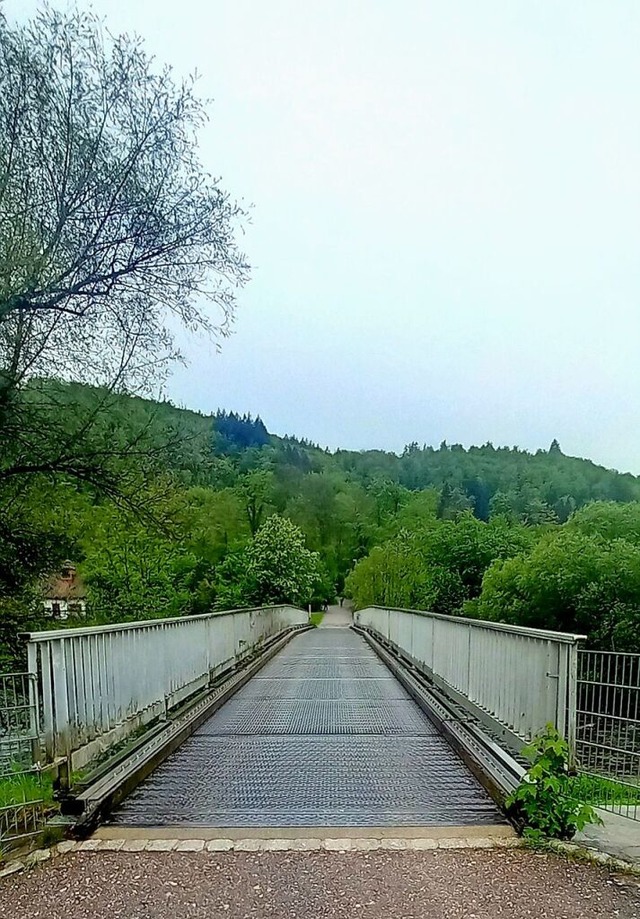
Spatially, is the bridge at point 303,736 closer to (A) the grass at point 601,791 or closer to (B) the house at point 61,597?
(A) the grass at point 601,791

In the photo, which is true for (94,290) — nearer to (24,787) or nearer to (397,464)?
(24,787)

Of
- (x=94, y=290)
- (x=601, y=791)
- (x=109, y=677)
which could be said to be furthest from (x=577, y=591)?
(x=109, y=677)

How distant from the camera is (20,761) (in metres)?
3.36

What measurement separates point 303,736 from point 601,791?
90.5 inches

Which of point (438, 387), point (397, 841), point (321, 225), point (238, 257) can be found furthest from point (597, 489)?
point (397, 841)

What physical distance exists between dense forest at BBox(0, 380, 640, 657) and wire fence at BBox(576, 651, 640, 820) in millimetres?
6192

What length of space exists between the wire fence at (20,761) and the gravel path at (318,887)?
1.16 feet

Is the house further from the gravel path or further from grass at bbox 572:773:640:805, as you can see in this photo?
grass at bbox 572:773:640:805

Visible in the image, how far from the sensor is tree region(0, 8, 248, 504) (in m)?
6.92

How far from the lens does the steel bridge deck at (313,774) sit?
337 centimetres

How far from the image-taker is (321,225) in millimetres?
12555

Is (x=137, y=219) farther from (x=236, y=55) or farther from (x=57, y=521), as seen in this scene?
(x=57, y=521)

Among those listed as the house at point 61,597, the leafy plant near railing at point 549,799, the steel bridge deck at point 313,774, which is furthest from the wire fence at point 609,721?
the house at point 61,597

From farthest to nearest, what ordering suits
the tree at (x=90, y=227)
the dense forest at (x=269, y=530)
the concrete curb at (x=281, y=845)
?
the dense forest at (x=269, y=530), the tree at (x=90, y=227), the concrete curb at (x=281, y=845)
